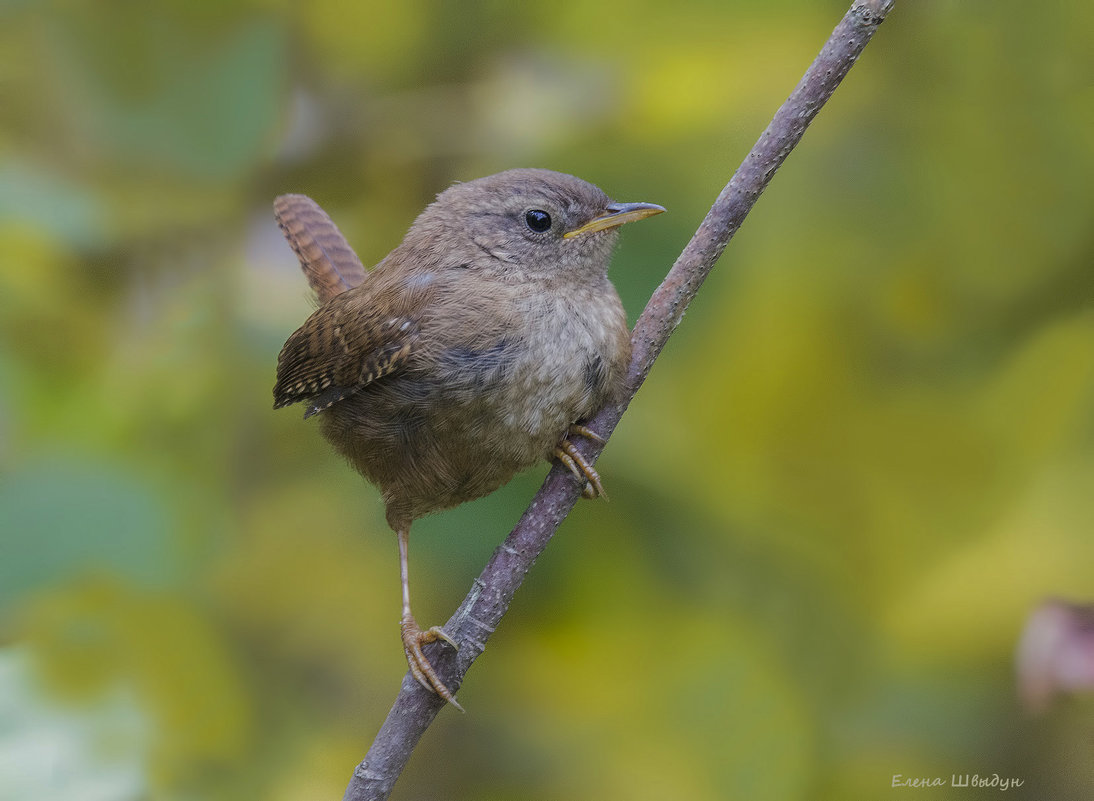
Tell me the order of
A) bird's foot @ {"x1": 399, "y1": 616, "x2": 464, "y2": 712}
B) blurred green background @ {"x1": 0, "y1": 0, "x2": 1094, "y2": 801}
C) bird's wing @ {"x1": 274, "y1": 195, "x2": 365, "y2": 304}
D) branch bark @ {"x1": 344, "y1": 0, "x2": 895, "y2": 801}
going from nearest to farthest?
1. branch bark @ {"x1": 344, "y1": 0, "x2": 895, "y2": 801}
2. bird's foot @ {"x1": 399, "y1": 616, "x2": 464, "y2": 712}
3. blurred green background @ {"x1": 0, "y1": 0, "x2": 1094, "y2": 801}
4. bird's wing @ {"x1": 274, "y1": 195, "x2": 365, "y2": 304}

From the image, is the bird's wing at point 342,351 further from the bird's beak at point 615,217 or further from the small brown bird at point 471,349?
the bird's beak at point 615,217

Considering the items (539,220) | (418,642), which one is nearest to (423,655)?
(418,642)

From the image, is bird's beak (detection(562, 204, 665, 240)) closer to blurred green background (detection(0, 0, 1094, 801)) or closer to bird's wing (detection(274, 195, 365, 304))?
blurred green background (detection(0, 0, 1094, 801))

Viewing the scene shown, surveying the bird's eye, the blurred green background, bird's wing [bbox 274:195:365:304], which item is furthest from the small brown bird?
the blurred green background

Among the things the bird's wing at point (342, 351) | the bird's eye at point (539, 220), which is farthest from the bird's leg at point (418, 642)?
the bird's eye at point (539, 220)

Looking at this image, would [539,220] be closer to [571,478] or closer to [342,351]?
[342,351]

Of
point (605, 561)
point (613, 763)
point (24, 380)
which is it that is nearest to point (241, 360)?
point (24, 380)

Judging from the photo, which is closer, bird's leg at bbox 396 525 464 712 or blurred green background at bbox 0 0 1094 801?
bird's leg at bbox 396 525 464 712
